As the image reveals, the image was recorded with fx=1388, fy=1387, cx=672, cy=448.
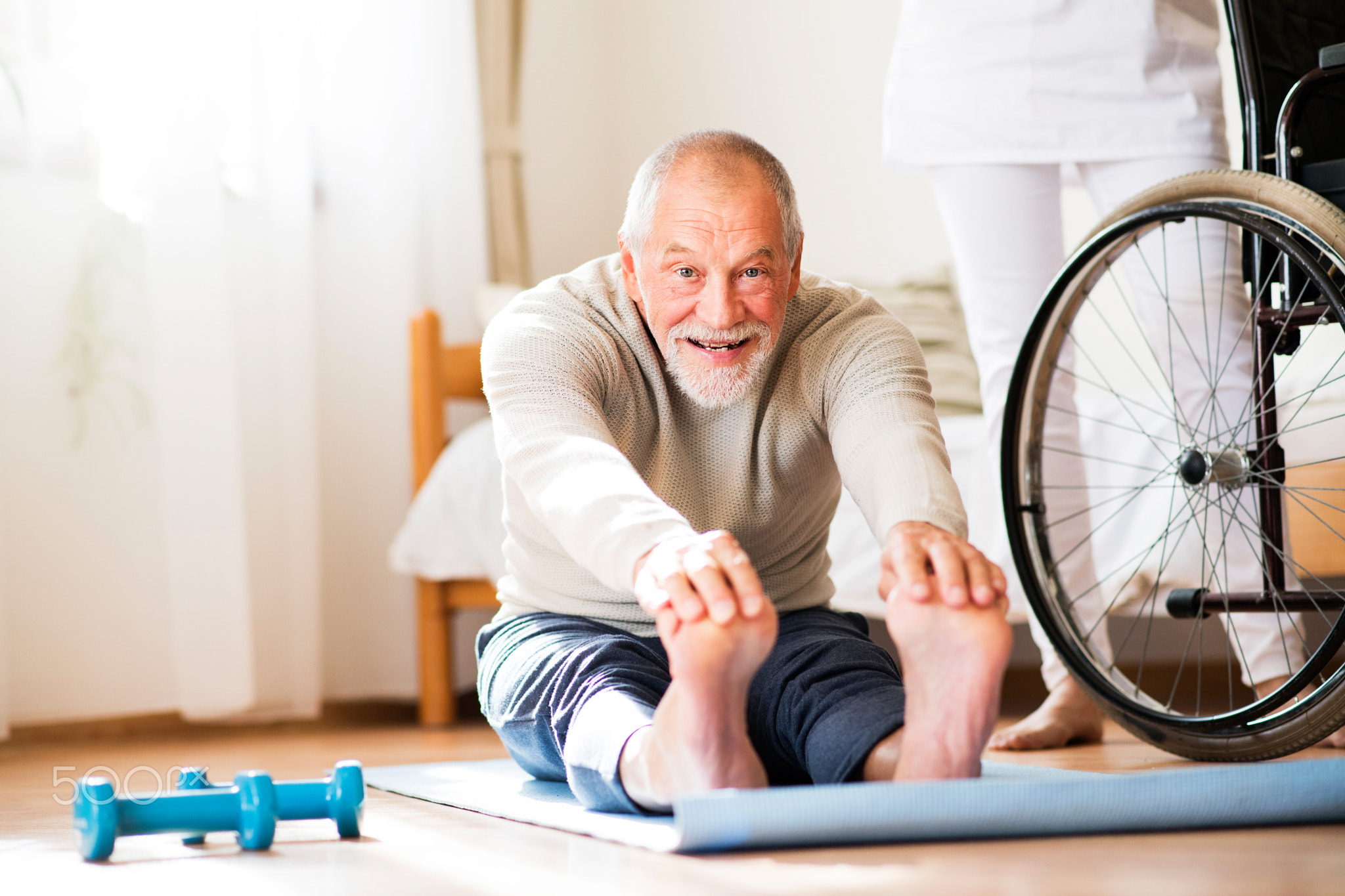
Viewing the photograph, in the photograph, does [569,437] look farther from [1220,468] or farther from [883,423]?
[1220,468]

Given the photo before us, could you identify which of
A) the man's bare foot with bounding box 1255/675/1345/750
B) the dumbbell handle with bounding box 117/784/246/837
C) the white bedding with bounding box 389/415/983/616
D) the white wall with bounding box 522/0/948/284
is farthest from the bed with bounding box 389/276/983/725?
the dumbbell handle with bounding box 117/784/246/837

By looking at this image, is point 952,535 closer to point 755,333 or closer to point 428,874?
point 755,333

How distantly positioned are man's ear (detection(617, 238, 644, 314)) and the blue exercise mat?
50 centimetres

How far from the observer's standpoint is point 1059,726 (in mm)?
1562

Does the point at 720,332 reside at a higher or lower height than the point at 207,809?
higher

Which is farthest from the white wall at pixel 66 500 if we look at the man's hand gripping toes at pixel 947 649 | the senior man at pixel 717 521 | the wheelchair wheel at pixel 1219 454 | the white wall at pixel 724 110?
the man's hand gripping toes at pixel 947 649

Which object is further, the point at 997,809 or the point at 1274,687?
the point at 1274,687

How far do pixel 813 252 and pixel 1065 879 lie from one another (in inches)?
101

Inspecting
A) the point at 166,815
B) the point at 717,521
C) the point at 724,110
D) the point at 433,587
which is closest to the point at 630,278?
the point at 717,521

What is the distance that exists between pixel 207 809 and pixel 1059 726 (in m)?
0.97

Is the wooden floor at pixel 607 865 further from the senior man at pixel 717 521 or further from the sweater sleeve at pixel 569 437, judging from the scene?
the sweater sleeve at pixel 569 437

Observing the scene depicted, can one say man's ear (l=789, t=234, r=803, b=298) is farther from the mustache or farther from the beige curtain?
the beige curtain

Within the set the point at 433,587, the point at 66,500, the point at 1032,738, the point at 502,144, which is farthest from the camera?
the point at 502,144

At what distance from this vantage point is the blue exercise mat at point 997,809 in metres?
0.85
